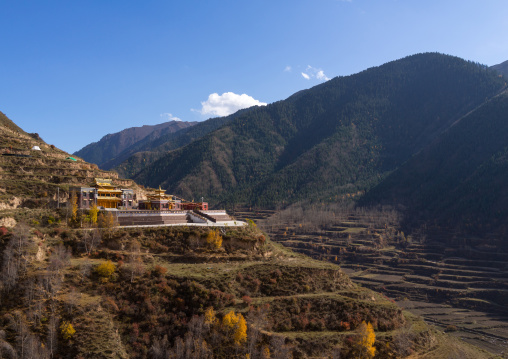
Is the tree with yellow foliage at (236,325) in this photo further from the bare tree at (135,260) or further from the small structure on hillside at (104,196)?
the small structure on hillside at (104,196)

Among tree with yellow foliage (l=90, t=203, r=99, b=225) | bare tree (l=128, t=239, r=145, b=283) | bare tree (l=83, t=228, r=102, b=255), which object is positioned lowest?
bare tree (l=128, t=239, r=145, b=283)

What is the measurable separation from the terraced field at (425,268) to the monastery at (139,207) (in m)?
54.7

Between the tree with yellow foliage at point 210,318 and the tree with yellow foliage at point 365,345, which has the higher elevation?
the tree with yellow foliage at point 210,318

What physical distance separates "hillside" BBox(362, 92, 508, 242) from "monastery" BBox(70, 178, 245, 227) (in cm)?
9903

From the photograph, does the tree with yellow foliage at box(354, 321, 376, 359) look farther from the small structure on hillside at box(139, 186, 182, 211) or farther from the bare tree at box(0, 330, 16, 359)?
the small structure on hillside at box(139, 186, 182, 211)

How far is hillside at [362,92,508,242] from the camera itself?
133m

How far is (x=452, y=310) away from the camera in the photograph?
85.9m

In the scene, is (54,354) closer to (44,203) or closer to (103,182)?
(44,203)

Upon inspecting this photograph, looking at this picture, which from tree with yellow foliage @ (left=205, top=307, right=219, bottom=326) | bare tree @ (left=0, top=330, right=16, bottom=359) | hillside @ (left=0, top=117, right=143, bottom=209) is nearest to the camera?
bare tree @ (left=0, top=330, right=16, bottom=359)

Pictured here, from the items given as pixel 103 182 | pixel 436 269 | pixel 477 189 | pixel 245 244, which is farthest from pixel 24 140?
pixel 477 189

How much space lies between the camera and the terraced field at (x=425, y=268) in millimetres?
81562

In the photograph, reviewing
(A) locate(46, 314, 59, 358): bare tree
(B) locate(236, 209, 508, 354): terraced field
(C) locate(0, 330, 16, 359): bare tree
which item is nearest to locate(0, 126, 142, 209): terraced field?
(A) locate(46, 314, 59, 358): bare tree

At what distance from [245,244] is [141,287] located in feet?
57.1

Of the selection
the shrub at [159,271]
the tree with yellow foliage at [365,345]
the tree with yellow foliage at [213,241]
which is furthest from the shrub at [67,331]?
the tree with yellow foliage at [365,345]
